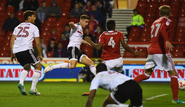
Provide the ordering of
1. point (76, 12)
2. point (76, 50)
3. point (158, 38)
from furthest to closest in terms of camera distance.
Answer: point (76, 12) → point (76, 50) → point (158, 38)

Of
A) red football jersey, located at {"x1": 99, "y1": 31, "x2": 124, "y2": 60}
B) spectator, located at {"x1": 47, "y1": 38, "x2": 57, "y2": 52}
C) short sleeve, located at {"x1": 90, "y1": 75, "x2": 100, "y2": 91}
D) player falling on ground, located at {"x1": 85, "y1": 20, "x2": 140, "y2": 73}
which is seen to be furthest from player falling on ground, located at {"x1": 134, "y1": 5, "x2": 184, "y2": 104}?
spectator, located at {"x1": 47, "y1": 38, "x2": 57, "y2": 52}

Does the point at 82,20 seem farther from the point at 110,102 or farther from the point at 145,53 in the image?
the point at 145,53

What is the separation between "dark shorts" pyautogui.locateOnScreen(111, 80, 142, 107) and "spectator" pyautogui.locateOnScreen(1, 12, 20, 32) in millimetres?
13603

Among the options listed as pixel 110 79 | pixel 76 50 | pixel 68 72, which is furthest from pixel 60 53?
pixel 110 79

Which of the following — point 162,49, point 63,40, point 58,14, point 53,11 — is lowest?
point 63,40

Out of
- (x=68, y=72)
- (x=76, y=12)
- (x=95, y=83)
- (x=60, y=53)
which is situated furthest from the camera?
(x=76, y=12)

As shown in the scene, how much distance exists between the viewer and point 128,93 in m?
4.79

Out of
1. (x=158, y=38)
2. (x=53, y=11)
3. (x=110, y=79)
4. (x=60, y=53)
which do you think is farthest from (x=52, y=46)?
(x=110, y=79)

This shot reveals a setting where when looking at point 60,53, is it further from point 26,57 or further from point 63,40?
point 26,57

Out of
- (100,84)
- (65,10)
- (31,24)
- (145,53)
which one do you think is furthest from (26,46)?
(65,10)

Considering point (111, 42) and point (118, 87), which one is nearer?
point (118, 87)

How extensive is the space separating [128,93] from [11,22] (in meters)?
13.9

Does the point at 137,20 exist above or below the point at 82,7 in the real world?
below

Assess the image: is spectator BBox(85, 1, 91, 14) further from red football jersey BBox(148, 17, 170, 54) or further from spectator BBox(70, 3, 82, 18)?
red football jersey BBox(148, 17, 170, 54)
